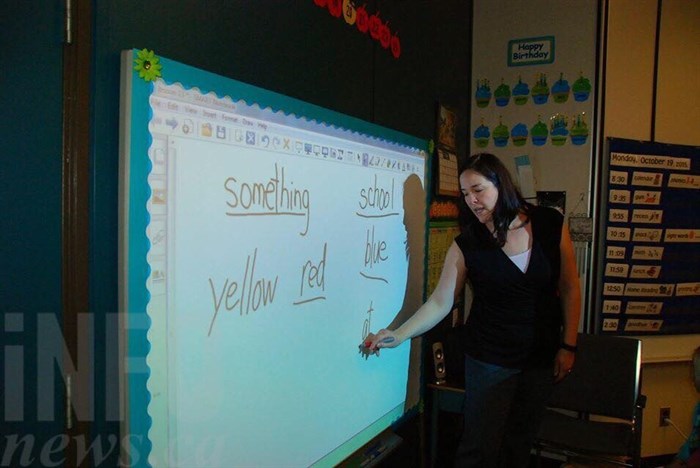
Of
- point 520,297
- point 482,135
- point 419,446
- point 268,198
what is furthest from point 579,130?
point 268,198

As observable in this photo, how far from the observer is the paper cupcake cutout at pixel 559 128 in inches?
105

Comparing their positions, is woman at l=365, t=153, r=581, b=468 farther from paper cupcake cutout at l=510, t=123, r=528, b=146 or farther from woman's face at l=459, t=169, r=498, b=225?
paper cupcake cutout at l=510, t=123, r=528, b=146

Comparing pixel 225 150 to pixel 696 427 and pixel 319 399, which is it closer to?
pixel 319 399

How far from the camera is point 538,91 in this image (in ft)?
8.87

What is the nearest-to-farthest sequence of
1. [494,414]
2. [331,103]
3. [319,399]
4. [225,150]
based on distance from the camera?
[225,150] < [319,399] < [331,103] < [494,414]

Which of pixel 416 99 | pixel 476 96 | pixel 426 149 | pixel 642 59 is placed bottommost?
pixel 426 149

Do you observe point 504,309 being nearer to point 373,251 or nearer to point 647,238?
point 373,251

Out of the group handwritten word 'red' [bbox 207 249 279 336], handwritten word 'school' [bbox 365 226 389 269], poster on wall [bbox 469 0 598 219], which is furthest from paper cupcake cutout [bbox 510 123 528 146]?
handwritten word 'red' [bbox 207 249 279 336]

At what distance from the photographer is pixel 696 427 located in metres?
1.89

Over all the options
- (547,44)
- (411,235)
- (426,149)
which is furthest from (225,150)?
(547,44)

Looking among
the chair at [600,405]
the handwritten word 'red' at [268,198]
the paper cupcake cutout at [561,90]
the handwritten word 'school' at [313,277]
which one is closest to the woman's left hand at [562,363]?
the chair at [600,405]

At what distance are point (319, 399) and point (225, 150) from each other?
2.37 ft

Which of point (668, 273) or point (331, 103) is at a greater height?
point (331, 103)

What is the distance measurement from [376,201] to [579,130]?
1.64 meters
